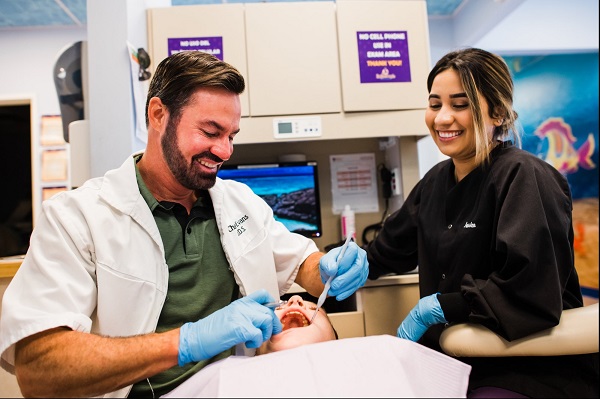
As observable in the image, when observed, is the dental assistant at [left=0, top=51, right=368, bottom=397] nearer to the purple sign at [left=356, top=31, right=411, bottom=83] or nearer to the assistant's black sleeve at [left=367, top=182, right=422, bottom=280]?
the assistant's black sleeve at [left=367, top=182, right=422, bottom=280]

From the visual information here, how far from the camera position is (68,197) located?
108 centimetres

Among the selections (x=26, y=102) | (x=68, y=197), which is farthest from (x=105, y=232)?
(x=26, y=102)

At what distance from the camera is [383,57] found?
2045 mm

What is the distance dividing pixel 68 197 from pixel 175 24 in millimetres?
1183

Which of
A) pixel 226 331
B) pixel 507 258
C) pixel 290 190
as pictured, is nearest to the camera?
pixel 226 331

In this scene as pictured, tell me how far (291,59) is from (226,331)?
143 centimetres

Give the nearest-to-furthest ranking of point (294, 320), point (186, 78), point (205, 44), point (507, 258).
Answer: point (507, 258) < point (186, 78) < point (294, 320) < point (205, 44)

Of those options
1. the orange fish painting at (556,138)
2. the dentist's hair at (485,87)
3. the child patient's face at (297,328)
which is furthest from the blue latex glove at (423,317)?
the orange fish painting at (556,138)

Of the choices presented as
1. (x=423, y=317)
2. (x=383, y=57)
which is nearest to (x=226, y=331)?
(x=423, y=317)

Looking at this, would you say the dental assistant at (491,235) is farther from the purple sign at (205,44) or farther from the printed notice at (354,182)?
the purple sign at (205,44)

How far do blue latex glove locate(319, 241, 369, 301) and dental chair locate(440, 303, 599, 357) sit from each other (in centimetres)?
32

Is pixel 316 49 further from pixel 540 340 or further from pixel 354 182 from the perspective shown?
pixel 540 340

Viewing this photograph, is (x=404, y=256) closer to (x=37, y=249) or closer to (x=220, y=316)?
(x=220, y=316)

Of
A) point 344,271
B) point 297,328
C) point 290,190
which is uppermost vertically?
point 290,190
